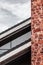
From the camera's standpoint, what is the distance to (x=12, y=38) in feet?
46.5

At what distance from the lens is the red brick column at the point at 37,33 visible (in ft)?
32.1

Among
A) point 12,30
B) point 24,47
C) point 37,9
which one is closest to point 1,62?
point 24,47

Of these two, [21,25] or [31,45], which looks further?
[21,25]

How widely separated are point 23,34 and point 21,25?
1017mm

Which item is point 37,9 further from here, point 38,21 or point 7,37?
point 7,37

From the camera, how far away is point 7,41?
564 inches

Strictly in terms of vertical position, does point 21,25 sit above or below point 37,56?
above

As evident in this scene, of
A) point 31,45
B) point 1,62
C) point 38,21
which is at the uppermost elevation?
point 38,21

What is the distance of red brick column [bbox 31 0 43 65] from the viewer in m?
9.77

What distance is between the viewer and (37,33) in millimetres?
10078

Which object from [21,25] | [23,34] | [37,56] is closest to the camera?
[37,56]

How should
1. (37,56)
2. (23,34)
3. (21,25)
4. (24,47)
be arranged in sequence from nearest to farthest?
(37,56), (24,47), (21,25), (23,34)

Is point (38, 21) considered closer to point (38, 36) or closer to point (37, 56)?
point (38, 36)

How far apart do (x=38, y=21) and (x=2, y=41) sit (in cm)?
425
